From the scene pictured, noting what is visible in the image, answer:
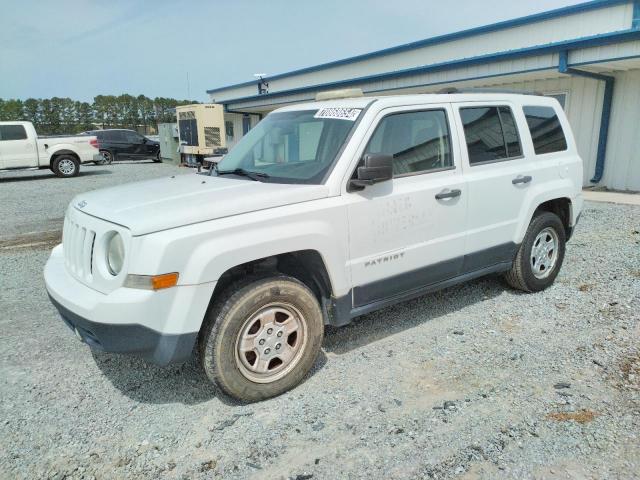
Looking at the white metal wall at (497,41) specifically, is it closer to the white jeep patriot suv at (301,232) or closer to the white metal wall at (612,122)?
the white metal wall at (612,122)

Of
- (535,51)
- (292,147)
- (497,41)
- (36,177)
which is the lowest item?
(36,177)

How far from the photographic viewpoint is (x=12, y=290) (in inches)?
213

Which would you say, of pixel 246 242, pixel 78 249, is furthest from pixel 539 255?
pixel 78 249

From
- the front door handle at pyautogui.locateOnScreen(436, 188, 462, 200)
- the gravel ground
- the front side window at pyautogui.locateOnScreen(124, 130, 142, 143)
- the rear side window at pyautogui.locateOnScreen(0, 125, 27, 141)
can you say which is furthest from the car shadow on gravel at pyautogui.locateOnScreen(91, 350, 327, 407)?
the front side window at pyautogui.locateOnScreen(124, 130, 142, 143)

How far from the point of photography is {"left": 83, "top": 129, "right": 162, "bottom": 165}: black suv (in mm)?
24156

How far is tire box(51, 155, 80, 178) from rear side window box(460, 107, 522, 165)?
1705 centimetres

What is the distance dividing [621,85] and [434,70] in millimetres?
4697

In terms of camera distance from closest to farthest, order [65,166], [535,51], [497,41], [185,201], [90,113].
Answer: [185,201]
[535,51]
[497,41]
[65,166]
[90,113]

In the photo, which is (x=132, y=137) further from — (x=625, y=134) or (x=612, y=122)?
(x=625, y=134)

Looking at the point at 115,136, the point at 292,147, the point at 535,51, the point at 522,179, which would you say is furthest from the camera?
the point at 115,136

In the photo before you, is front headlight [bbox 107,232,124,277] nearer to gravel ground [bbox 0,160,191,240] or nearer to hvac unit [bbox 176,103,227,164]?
gravel ground [bbox 0,160,191,240]

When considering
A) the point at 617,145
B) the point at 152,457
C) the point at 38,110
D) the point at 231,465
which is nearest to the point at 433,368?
the point at 231,465

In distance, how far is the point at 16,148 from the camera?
54.2ft

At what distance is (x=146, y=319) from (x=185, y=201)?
2.56ft
